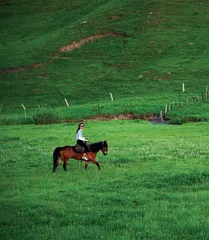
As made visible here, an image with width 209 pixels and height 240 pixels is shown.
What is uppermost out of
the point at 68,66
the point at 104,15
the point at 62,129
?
the point at 104,15

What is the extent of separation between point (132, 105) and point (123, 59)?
993 inches

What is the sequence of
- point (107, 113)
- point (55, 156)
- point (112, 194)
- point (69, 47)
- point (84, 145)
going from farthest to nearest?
point (69, 47) → point (107, 113) → point (84, 145) → point (55, 156) → point (112, 194)

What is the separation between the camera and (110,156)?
28125 mm

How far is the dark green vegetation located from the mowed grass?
29.9 metres

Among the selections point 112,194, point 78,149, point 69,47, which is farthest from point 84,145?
point 69,47

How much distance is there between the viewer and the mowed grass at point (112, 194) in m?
14.5

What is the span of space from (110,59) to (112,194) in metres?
69.8

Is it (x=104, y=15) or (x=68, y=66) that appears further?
(x=104, y=15)

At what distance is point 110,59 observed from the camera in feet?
285

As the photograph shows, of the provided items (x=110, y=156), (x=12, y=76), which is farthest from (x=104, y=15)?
(x=110, y=156)

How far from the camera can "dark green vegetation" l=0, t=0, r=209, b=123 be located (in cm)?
6925

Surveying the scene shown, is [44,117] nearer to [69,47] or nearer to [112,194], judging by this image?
[112,194]

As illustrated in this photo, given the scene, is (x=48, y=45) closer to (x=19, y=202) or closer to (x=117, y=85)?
(x=117, y=85)

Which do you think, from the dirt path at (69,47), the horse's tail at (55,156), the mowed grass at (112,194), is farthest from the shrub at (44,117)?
the horse's tail at (55,156)
